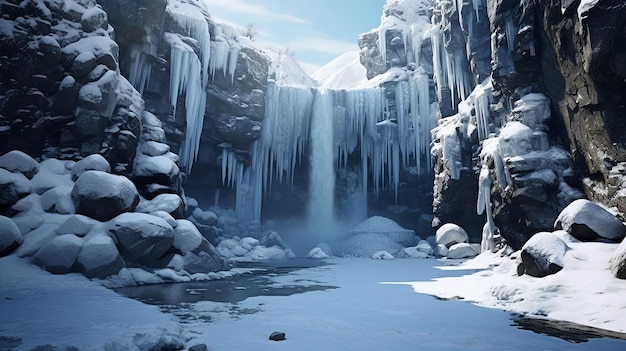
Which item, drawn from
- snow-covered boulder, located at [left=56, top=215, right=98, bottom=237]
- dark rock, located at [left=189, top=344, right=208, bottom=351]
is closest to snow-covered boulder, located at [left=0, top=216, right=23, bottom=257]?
snow-covered boulder, located at [left=56, top=215, right=98, bottom=237]

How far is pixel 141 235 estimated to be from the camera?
10.5 meters

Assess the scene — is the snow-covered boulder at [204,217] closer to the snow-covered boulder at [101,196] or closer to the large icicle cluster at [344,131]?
the large icicle cluster at [344,131]

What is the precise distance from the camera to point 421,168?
97.2ft

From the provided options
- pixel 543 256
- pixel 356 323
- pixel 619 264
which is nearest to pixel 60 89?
pixel 356 323

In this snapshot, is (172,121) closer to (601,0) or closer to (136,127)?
(136,127)

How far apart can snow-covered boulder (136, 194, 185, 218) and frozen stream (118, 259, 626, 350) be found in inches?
199

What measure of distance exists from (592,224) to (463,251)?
13178mm

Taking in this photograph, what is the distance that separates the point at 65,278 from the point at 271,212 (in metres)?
23.9

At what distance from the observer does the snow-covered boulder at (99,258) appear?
29.5 feet

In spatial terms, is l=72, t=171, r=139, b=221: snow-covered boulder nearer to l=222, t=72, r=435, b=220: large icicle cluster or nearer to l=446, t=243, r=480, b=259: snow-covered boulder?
l=222, t=72, r=435, b=220: large icicle cluster

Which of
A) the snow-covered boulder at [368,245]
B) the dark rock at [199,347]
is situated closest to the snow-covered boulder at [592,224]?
the dark rock at [199,347]

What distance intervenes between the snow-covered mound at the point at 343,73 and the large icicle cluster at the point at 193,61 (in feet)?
120

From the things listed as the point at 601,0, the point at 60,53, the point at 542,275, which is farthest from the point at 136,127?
the point at 601,0

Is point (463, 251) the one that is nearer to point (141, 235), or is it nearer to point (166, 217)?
point (166, 217)
